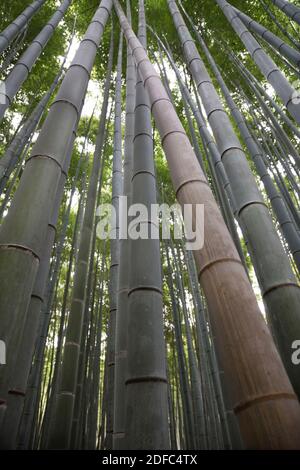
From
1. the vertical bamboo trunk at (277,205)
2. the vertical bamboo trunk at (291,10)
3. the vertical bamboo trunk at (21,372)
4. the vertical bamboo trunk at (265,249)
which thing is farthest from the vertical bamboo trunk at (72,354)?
the vertical bamboo trunk at (291,10)

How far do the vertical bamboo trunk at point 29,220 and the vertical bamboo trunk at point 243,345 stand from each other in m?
0.58

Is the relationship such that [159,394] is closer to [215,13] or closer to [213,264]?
[213,264]

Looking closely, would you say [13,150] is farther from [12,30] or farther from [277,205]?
[277,205]

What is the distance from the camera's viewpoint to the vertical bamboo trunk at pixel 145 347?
1.10 meters

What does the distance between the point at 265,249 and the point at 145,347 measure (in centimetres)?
76

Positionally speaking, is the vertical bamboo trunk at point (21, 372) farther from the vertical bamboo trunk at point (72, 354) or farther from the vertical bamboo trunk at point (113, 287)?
the vertical bamboo trunk at point (113, 287)

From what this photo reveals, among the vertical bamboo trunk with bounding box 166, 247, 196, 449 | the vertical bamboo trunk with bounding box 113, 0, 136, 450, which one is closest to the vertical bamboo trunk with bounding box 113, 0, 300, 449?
the vertical bamboo trunk with bounding box 113, 0, 136, 450

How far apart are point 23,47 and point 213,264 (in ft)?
21.3

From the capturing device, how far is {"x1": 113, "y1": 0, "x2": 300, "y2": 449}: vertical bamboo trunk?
0.81 m

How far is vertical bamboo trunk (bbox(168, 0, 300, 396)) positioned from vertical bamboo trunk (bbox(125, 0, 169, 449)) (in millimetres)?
491

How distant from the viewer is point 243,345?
91cm

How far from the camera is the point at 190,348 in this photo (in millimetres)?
5113

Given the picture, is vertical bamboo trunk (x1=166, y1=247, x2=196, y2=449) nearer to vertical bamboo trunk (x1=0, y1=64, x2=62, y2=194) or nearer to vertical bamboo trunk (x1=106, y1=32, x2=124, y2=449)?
vertical bamboo trunk (x1=106, y1=32, x2=124, y2=449)
